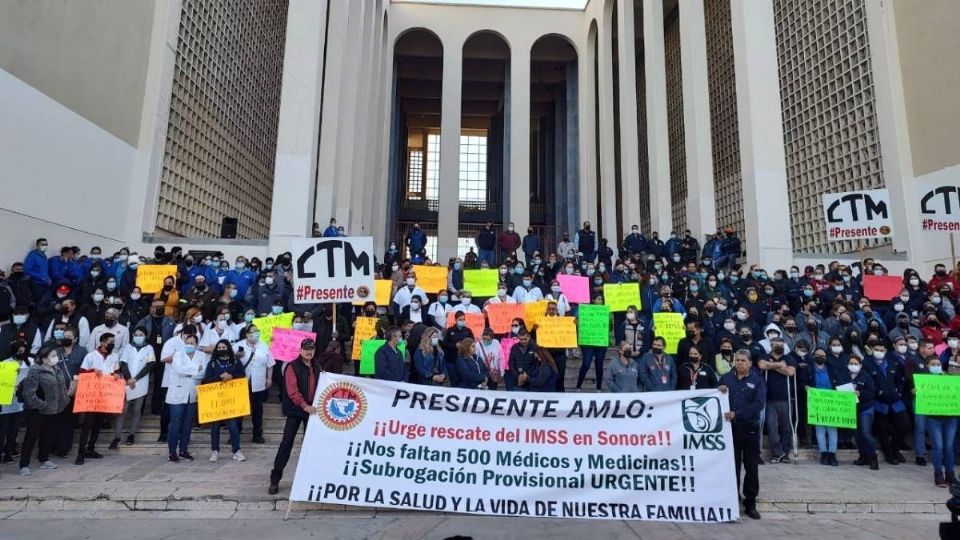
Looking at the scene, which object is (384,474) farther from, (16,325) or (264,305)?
(16,325)

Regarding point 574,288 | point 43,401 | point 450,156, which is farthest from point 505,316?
point 450,156

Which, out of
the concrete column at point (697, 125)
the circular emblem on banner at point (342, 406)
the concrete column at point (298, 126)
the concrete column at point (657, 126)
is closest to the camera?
the circular emblem on banner at point (342, 406)

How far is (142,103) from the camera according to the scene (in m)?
14.4

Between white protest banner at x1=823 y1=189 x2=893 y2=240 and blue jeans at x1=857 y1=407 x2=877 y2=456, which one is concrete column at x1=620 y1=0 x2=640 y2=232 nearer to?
white protest banner at x1=823 y1=189 x2=893 y2=240

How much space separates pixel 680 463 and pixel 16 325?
364 inches

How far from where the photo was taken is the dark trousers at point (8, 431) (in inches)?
274

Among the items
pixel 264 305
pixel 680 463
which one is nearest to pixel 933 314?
pixel 680 463

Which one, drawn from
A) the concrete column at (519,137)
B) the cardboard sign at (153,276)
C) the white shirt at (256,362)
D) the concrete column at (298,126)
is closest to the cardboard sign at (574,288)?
the white shirt at (256,362)

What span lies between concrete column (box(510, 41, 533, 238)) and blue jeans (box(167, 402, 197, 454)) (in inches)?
675

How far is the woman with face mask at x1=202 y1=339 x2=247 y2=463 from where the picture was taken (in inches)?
289

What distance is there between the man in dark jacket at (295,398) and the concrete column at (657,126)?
49.8 ft

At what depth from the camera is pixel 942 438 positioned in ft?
24.0

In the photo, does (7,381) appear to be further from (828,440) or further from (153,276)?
(828,440)

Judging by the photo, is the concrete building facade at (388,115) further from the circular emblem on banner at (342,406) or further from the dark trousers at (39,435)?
the circular emblem on banner at (342,406)
